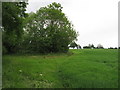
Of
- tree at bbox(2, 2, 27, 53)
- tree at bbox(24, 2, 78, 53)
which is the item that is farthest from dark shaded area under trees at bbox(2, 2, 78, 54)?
tree at bbox(2, 2, 27, 53)

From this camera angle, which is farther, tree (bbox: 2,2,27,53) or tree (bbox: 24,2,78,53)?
tree (bbox: 24,2,78,53)

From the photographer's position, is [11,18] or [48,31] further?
[48,31]

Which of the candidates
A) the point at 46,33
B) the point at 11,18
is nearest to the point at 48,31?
the point at 46,33

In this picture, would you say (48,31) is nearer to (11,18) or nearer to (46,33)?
(46,33)

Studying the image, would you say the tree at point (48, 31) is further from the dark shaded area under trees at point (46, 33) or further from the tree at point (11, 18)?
the tree at point (11, 18)

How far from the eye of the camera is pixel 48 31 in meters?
33.9

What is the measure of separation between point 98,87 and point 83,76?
2491mm

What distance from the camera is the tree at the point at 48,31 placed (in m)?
33.5

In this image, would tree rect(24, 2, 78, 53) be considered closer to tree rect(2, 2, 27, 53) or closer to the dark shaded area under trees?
the dark shaded area under trees

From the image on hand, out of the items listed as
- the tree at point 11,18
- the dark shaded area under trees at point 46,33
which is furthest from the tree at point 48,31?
the tree at point 11,18

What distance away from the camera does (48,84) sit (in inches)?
412

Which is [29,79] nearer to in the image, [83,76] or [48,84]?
[48,84]

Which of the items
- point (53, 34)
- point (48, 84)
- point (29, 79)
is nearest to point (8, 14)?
point (29, 79)

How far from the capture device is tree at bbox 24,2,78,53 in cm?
3353
